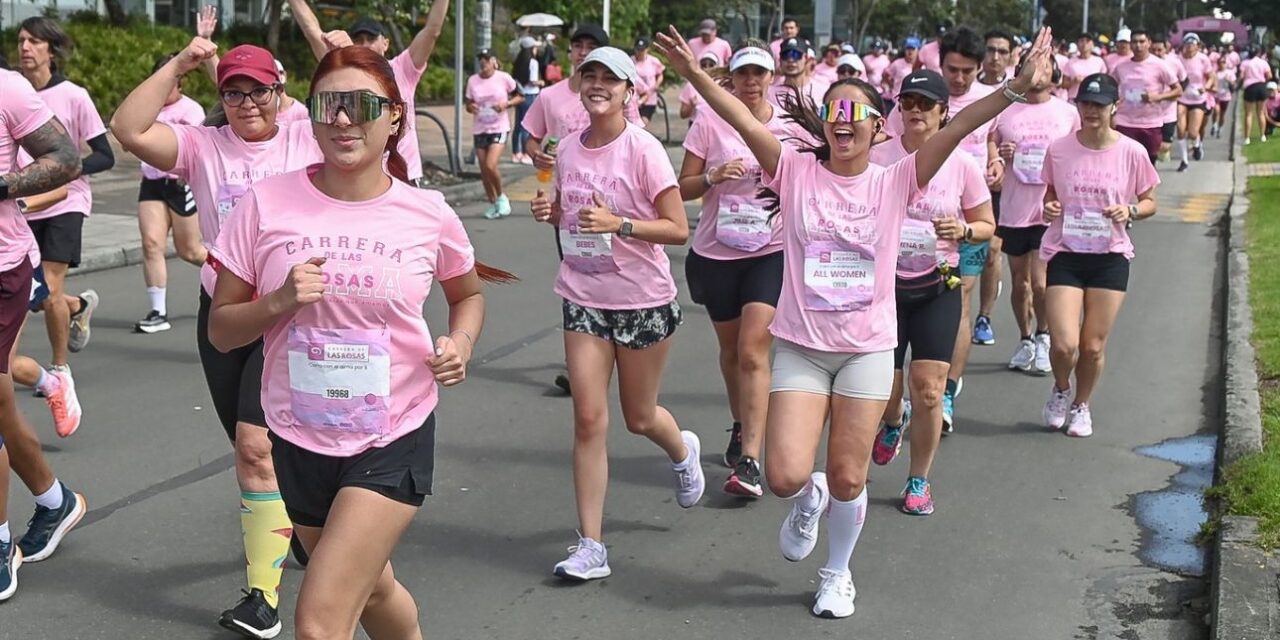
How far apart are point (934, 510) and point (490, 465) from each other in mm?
2024

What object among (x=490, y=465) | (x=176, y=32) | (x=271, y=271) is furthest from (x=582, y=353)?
(x=176, y=32)

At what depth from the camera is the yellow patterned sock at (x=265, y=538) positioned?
5016 mm

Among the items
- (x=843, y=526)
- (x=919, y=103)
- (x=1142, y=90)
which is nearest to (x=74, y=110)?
(x=919, y=103)

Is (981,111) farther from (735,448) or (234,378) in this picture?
(735,448)

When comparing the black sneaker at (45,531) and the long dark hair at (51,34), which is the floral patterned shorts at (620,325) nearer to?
the black sneaker at (45,531)

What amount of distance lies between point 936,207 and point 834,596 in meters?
2.09

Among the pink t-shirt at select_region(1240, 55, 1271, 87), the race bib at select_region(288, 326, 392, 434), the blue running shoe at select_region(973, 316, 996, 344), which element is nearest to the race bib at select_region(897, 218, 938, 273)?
the race bib at select_region(288, 326, 392, 434)

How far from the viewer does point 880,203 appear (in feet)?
17.7

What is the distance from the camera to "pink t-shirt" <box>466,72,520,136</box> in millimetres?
17844

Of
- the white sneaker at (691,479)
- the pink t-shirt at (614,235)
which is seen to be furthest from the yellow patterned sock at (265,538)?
the white sneaker at (691,479)

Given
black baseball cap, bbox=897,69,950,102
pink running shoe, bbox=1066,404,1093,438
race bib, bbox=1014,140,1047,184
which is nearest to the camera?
black baseball cap, bbox=897,69,950,102

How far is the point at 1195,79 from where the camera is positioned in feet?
85.7

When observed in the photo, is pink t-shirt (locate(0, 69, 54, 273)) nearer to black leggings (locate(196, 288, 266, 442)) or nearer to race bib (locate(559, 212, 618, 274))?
black leggings (locate(196, 288, 266, 442))

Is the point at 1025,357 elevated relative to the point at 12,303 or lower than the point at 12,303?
lower
